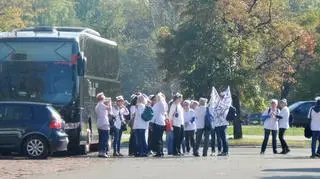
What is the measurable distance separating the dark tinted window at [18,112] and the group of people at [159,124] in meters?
2.68

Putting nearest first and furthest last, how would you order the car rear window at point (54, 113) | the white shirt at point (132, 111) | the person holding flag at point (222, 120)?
the car rear window at point (54, 113)
the white shirt at point (132, 111)
the person holding flag at point (222, 120)

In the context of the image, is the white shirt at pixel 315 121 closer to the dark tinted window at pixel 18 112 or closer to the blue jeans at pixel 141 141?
the blue jeans at pixel 141 141

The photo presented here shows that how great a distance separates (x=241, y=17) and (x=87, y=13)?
7688 cm

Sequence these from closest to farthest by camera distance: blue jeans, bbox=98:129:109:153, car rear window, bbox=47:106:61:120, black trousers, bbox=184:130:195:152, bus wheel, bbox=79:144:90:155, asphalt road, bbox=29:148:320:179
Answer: asphalt road, bbox=29:148:320:179 < car rear window, bbox=47:106:61:120 < blue jeans, bbox=98:129:109:153 < bus wheel, bbox=79:144:90:155 < black trousers, bbox=184:130:195:152

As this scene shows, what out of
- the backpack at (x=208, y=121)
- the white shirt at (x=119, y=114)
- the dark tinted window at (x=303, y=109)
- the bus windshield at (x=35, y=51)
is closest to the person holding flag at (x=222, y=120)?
the backpack at (x=208, y=121)

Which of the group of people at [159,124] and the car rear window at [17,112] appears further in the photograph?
the group of people at [159,124]

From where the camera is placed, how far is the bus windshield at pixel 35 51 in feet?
89.6

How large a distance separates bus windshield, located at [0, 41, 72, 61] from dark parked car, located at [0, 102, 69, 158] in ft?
7.04

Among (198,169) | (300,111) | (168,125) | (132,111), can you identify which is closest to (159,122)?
(168,125)

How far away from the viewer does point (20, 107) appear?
25703 mm

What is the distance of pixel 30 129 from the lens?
84.0 feet

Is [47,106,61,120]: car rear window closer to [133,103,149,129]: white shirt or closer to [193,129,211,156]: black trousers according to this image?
[133,103,149,129]: white shirt

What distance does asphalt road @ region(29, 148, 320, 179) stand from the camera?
19578mm

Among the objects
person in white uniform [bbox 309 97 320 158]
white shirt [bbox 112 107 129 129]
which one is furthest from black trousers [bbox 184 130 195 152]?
person in white uniform [bbox 309 97 320 158]
